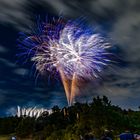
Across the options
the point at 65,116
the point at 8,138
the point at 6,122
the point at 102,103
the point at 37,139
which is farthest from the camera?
the point at 6,122

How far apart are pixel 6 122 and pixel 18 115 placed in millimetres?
7222

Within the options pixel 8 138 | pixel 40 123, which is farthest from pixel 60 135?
pixel 8 138

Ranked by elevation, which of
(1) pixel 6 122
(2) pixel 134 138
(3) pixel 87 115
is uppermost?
(1) pixel 6 122

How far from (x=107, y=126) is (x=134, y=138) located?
6.02 metres

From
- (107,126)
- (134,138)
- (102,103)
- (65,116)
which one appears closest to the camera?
(134,138)

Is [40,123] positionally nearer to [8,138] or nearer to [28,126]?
[28,126]

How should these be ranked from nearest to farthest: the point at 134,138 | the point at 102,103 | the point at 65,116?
1. the point at 134,138
2. the point at 102,103
3. the point at 65,116

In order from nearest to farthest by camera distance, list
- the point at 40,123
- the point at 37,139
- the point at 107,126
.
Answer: the point at 107,126 < the point at 37,139 < the point at 40,123

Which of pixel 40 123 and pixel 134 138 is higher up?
pixel 40 123

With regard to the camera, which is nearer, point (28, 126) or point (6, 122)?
point (28, 126)

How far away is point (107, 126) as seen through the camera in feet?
188

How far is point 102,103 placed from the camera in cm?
6338

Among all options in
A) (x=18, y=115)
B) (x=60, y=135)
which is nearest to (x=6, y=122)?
(x=18, y=115)

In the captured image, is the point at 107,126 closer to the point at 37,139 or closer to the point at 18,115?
the point at 37,139
